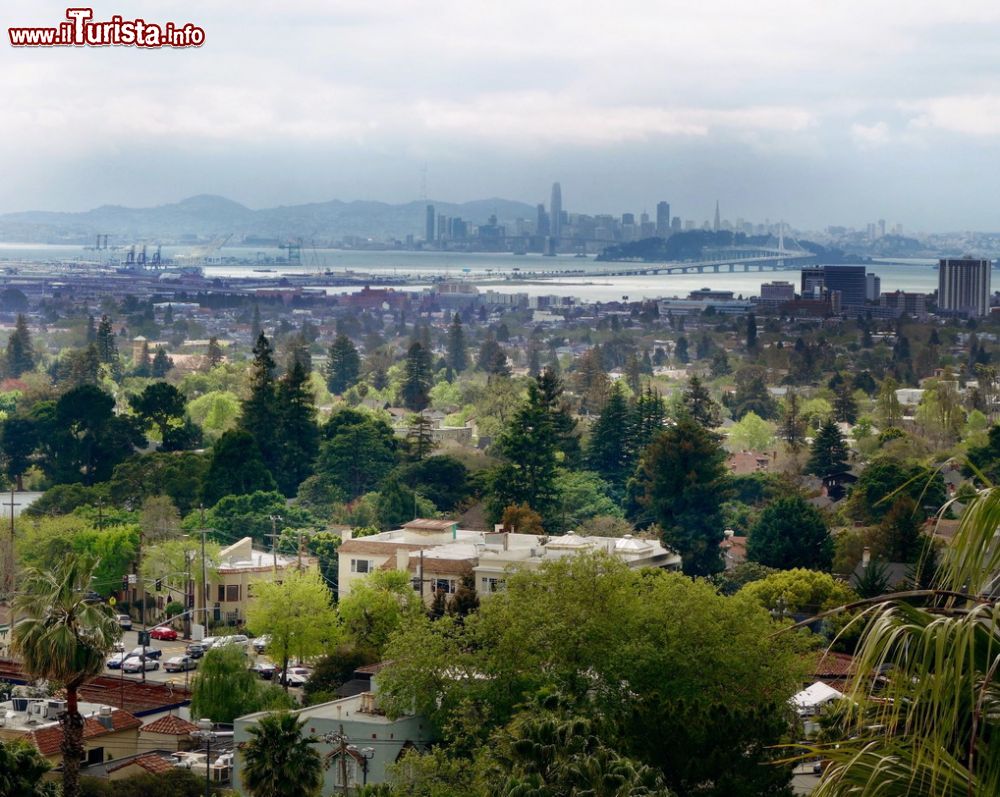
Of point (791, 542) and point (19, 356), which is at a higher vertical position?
point (791, 542)

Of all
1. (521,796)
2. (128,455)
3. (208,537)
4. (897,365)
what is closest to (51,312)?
(897,365)

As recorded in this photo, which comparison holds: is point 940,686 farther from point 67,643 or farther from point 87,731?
point 87,731

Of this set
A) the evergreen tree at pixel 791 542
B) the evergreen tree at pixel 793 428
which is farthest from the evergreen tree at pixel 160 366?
the evergreen tree at pixel 791 542

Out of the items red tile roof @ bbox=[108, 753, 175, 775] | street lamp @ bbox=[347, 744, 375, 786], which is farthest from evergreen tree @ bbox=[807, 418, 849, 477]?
street lamp @ bbox=[347, 744, 375, 786]

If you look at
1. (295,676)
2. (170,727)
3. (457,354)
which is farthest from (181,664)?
(457,354)

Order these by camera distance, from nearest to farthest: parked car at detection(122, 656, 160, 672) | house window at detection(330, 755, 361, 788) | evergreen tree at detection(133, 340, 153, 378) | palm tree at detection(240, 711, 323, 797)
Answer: palm tree at detection(240, 711, 323, 797) → house window at detection(330, 755, 361, 788) → parked car at detection(122, 656, 160, 672) → evergreen tree at detection(133, 340, 153, 378)

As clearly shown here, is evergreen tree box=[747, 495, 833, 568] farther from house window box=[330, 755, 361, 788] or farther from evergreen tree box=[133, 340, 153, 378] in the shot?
evergreen tree box=[133, 340, 153, 378]

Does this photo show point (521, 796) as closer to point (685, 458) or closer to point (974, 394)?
point (685, 458)

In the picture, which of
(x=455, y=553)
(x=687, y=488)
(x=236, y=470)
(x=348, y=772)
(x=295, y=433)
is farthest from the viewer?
(x=295, y=433)
